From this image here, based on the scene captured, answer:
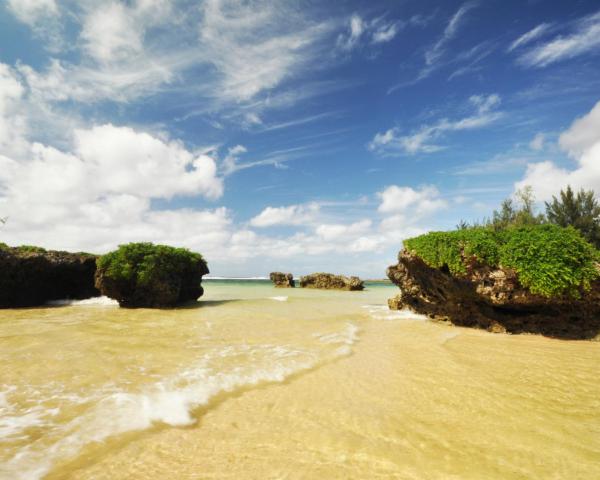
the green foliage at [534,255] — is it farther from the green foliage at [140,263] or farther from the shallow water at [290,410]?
the green foliage at [140,263]

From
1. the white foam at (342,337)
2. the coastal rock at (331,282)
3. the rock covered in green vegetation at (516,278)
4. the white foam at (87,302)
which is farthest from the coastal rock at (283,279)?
the white foam at (342,337)

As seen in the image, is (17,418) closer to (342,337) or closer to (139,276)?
(342,337)

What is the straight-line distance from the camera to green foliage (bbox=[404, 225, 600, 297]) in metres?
8.76

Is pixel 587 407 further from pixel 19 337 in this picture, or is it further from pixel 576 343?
pixel 19 337

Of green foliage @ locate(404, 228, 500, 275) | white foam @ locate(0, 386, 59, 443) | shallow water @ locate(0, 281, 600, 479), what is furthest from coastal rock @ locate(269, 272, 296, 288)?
white foam @ locate(0, 386, 59, 443)

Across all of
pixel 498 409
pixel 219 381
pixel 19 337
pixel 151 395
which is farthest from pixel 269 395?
pixel 19 337

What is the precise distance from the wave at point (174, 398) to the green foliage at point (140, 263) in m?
10.3

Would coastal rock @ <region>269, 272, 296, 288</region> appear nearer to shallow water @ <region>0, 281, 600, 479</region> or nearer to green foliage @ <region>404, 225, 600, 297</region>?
green foliage @ <region>404, 225, 600, 297</region>

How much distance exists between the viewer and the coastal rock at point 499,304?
9.14 m

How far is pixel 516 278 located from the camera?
956 centimetres

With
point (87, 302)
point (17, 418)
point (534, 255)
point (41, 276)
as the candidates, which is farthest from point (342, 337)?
point (41, 276)

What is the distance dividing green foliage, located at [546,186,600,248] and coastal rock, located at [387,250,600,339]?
25086 millimetres

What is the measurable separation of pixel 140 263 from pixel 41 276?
5988 millimetres

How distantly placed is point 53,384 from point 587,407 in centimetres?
712
